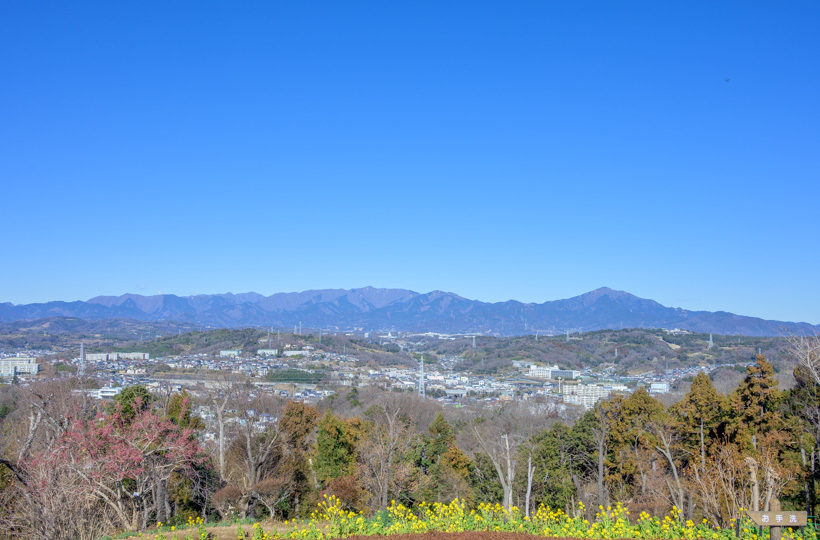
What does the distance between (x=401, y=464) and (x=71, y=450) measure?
10608 mm

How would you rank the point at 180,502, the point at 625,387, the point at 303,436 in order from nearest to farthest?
the point at 180,502 < the point at 303,436 < the point at 625,387

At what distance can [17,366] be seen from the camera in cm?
4597

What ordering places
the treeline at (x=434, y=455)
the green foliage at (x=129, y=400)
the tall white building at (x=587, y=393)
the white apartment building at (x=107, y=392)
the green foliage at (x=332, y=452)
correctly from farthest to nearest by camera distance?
the tall white building at (x=587, y=393) → the white apartment building at (x=107, y=392) → the green foliage at (x=332, y=452) → the green foliage at (x=129, y=400) → the treeline at (x=434, y=455)

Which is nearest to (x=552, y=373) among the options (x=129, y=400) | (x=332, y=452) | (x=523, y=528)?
(x=332, y=452)

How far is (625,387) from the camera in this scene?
58.6 m

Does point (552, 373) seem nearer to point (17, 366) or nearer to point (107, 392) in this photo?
point (107, 392)

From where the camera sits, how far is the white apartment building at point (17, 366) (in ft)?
148

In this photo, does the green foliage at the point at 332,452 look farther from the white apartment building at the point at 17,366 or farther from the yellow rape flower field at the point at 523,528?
the white apartment building at the point at 17,366

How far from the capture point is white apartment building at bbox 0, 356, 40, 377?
148ft

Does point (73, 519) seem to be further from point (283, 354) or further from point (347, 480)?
point (283, 354)

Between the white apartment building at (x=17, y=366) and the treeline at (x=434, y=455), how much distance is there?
87.2ft

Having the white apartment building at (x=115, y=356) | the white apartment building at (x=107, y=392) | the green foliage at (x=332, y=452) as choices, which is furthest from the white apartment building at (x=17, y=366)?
the green foliage at (x=332, y=452)

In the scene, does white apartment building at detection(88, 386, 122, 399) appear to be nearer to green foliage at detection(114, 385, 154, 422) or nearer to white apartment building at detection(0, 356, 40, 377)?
white apartment building at detection(0, 356, 40, 377)

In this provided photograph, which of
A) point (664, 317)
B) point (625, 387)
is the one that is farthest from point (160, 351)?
point (664, 317)
